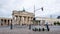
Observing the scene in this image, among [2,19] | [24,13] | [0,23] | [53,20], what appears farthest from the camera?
[53,20]

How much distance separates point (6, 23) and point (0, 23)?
8.35m

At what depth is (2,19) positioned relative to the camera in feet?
325

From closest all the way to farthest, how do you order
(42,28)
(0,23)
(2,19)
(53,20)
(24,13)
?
(42,28) < (0,23) < (2,19) < (24,13) < (53,20)

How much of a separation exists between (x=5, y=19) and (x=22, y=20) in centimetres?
1038

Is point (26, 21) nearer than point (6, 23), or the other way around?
point (6, 23)

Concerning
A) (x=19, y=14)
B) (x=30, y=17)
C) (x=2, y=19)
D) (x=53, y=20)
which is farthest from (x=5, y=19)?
(x=53, y=20)

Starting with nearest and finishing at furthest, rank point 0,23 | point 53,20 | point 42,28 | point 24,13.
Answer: point 42,28
point 0,23
point 24,13
point 53,20

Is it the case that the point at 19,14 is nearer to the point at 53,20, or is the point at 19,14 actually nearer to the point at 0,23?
the point at 0,23

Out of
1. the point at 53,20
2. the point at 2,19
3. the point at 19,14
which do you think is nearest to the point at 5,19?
the point at 2,19

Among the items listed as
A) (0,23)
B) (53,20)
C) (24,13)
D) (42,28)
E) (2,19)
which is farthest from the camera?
(53,20)

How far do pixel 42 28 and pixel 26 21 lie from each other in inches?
3249

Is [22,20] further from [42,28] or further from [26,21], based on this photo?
[42,28]

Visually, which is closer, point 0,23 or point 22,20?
point 0,23

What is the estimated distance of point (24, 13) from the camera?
106000mm
